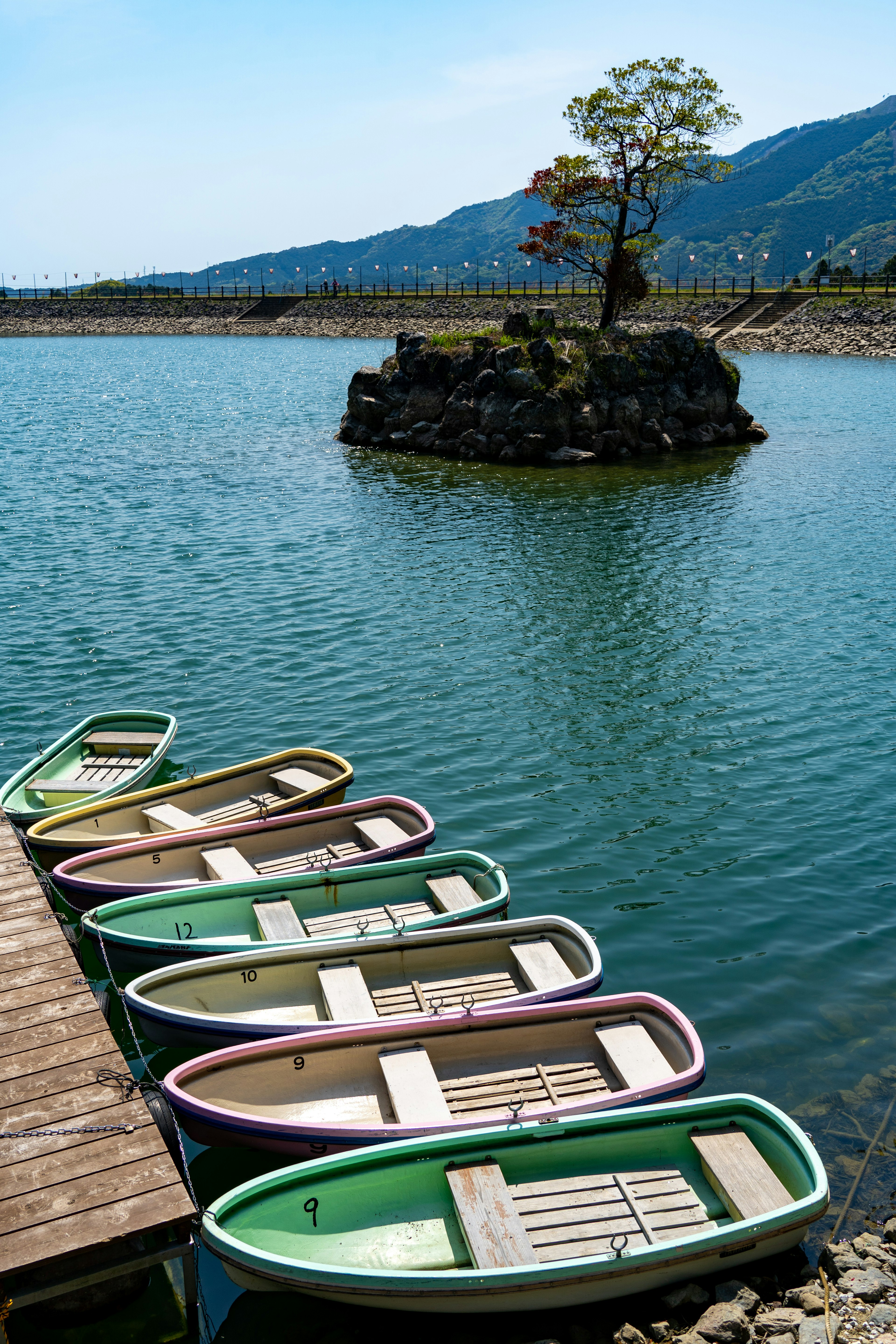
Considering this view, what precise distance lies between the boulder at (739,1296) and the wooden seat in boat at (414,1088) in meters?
2.40

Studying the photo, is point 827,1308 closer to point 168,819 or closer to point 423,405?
point 168,819

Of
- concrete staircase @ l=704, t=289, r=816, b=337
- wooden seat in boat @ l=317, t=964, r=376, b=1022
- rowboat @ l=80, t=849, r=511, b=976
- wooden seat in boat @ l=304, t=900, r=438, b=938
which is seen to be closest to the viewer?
wooden seat in boat @ l=317, t=964, r=376, b=1022

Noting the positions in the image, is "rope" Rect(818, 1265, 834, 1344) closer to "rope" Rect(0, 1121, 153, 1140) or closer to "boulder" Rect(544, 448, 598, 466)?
"rope" Rect(0, 1121, 153, 1140)

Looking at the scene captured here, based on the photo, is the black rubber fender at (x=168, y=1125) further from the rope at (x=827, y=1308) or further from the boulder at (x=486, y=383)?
the boulder at (x=486, y=383)

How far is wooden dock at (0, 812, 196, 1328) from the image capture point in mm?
6754

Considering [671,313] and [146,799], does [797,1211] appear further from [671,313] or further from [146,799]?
[671,313]

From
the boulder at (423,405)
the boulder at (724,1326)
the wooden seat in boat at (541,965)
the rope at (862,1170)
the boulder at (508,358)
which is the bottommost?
the rope at (862,1170)

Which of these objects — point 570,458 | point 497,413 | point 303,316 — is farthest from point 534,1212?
point 303,316

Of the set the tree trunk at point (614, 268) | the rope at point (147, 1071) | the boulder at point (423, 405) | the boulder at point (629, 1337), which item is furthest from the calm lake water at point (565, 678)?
the tree trunk at point (614, 268)

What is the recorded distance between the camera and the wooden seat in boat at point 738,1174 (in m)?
7.66

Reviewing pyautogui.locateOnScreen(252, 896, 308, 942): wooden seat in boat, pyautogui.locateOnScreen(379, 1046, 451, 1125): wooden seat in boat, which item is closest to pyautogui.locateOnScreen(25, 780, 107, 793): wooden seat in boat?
→ pyautogui.locateOnScreen(252, 896, 308, 942): wooden seat in boat

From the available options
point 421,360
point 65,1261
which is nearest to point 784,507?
point 421,360

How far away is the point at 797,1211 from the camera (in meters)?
7.32

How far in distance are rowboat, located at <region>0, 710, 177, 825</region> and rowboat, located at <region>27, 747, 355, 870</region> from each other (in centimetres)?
38
